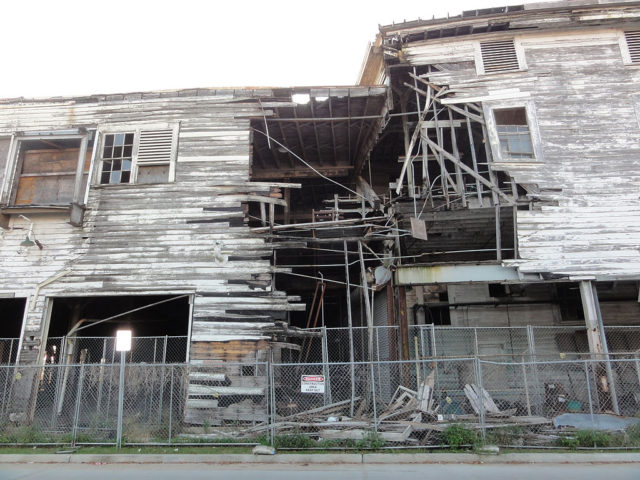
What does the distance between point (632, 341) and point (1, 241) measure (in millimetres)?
20567

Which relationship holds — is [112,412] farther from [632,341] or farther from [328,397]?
[632,341]

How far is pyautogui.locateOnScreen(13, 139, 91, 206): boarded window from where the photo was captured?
41.4 feet

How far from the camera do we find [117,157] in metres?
12.7

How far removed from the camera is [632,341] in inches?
582

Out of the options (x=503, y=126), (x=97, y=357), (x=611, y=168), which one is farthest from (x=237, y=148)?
(x=611, y=168)

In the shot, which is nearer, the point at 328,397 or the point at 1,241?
the point at 328,397

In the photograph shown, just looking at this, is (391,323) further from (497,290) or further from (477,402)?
(497,290)

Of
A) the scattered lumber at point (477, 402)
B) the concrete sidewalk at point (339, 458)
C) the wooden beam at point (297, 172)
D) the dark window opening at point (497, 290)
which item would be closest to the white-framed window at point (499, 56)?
the wooden beam at point (297, 172)

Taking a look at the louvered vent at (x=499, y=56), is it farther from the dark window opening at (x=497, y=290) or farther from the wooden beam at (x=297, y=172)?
the dark window opening at (x=497, y=290)

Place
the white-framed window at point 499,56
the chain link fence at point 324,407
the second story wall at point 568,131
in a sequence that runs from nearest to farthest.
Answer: the chain link fence at point 324,407 → the second story wall at point 568,131 → the white-framed window at point 499,56

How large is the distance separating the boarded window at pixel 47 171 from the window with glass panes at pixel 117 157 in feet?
1.88

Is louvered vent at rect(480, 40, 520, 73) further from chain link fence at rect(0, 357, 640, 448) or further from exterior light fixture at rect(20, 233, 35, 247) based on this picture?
exterior light fixture at rect(20, 233, 35, 247)

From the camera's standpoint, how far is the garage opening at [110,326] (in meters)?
14.1

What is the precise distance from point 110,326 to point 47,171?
6468 millimetres
